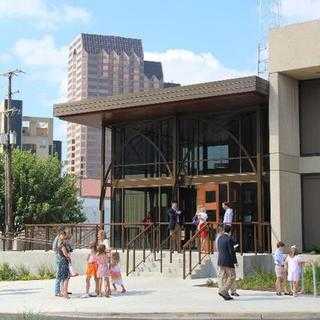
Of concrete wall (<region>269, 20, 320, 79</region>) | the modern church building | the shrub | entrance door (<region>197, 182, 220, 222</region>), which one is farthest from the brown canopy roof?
the shrub

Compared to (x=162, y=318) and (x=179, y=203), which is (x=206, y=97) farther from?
(x=162, y=318)

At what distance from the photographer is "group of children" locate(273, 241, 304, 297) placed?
1697 cm

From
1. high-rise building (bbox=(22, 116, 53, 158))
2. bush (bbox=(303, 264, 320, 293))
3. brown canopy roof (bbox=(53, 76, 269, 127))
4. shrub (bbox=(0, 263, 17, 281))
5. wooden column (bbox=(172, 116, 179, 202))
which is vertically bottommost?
shrub (bbox=(0, 263, 17, 281))

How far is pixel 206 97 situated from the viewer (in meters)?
23.0

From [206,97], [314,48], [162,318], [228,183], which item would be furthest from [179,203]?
[162,318]

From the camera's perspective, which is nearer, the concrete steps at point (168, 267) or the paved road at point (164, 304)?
the paved road at point (164, 304)

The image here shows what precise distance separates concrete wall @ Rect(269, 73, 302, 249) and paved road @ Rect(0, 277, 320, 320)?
4.81 meters

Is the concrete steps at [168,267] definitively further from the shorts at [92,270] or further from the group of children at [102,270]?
the shorts at [92,270]

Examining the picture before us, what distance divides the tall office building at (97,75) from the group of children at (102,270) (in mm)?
114896

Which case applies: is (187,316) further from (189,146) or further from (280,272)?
(189,146)

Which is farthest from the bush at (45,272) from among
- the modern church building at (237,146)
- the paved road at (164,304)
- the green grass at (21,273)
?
the paved road at (164,304)

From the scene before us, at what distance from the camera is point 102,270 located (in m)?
17.1

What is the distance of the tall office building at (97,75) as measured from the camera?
135375 millimetres

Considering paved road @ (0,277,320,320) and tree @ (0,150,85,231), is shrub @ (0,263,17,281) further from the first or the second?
tree @ (0,150,85,231)
